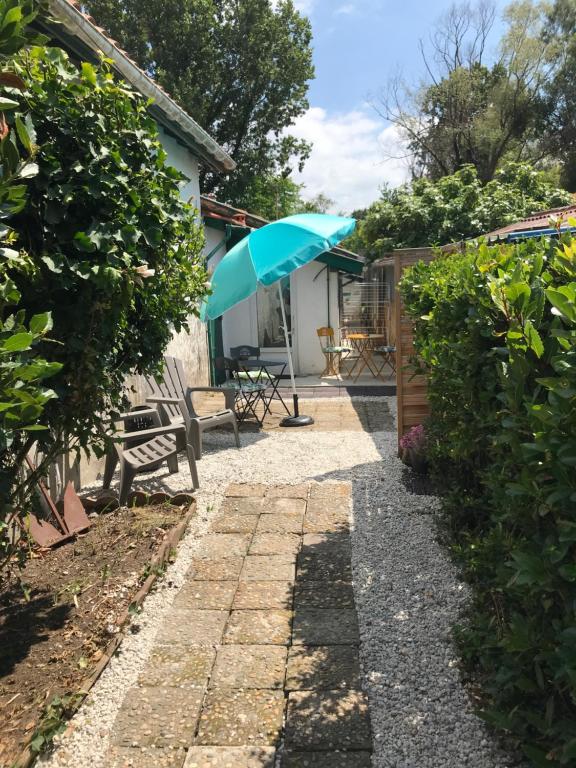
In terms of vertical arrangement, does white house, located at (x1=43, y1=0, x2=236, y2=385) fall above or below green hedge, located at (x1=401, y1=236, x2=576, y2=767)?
above

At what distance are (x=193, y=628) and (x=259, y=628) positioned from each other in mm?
363

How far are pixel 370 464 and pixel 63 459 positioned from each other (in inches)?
122

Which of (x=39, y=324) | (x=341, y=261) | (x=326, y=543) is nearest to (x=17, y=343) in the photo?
(x=39, y=324)

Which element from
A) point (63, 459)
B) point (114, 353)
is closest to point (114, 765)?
point (114, 353)

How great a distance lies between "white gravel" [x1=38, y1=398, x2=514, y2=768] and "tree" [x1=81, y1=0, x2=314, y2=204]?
67.8ft

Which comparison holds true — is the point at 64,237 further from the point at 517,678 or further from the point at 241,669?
the point at 517,678

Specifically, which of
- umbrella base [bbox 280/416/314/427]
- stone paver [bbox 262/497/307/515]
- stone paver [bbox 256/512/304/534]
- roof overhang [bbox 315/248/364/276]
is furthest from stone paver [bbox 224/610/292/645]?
roof overhang [bbox 315/248/364/276]

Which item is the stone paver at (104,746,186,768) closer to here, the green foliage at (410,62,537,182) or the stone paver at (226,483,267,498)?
the stone paver at (226,483,267,498)

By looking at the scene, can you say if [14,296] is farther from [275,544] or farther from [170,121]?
[170,121]

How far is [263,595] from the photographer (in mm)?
3418

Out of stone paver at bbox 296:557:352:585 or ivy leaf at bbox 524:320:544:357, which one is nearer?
ivy leaf at bbox 524:320:544:357

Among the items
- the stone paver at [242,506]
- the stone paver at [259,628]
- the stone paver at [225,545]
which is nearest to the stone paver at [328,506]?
the stone paver at [242,506]

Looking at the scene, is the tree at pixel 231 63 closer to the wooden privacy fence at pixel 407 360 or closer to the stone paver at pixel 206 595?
the wooden privacy fence at pixel 407 360

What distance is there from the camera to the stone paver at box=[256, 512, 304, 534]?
4391mm
